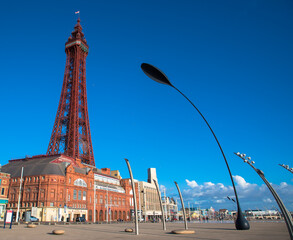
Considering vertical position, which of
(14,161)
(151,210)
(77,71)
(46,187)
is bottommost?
(151,210)

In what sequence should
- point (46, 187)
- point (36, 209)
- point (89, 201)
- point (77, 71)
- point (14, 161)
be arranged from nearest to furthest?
point (36, 209), point (46, 187), point (89, 201), point (14, 161), point (77, 71)

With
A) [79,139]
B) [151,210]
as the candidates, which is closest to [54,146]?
[79,139]

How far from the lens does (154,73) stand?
50.7 feet

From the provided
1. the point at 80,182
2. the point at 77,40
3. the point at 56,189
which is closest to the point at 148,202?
the point at 80,182

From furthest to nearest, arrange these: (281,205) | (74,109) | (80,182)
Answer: (74,109) → (80,182) → (281,205)

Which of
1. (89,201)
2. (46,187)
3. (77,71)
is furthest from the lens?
(77,71)

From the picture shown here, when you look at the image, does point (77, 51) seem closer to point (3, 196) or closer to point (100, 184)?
point (100, 184)

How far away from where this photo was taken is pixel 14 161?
8200 centimetres

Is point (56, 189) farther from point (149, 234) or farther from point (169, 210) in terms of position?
point (169, 210)

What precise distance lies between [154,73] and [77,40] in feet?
330

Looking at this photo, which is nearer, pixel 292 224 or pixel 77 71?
pixel 292 224

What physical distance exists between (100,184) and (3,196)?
31261mm

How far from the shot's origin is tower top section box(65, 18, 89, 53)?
10650 centimetres

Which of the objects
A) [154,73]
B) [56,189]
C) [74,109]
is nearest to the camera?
[154,73]
